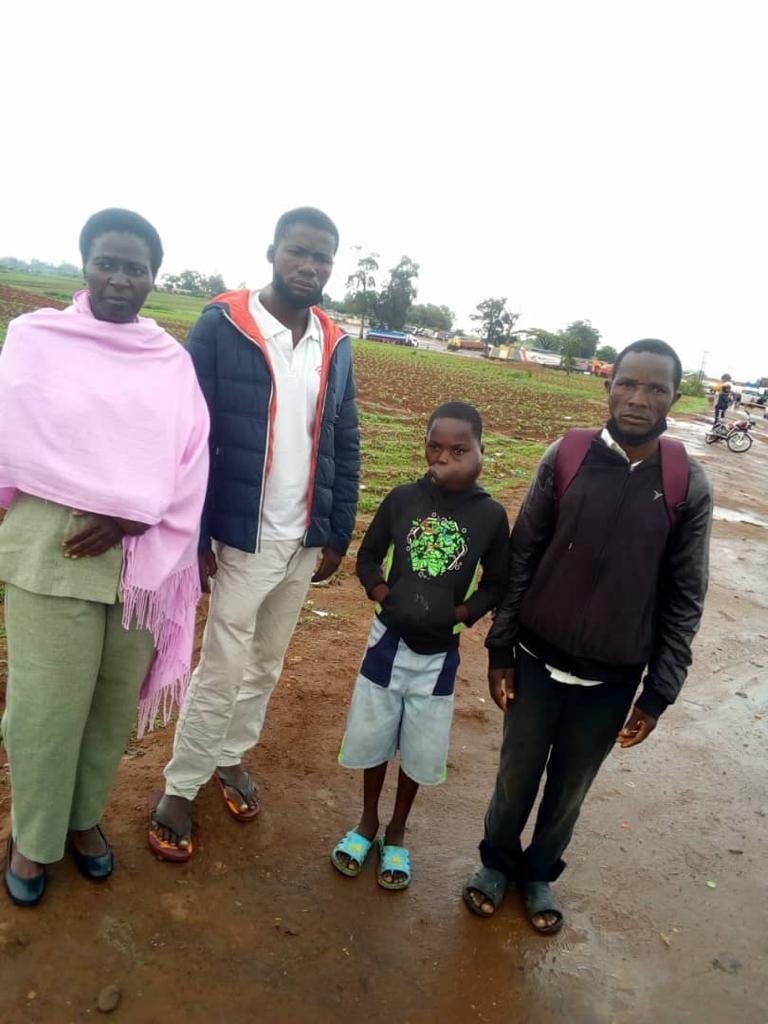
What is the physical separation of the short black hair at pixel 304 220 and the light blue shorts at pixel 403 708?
135 cm

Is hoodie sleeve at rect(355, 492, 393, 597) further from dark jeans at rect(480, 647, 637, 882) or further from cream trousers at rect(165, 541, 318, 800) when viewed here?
dark jeans at rect(480, 647, 637, 882)

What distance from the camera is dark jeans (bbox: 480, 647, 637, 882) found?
7.36 feet

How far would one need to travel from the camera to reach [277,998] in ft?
6.57

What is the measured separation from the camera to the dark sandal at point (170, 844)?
2410mm

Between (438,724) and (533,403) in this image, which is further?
(533,403)

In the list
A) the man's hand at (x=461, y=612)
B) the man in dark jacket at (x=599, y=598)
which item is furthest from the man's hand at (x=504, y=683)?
the man's hand at (x=461, y=612)

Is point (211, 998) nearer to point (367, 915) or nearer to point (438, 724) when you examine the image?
point (367, 915)

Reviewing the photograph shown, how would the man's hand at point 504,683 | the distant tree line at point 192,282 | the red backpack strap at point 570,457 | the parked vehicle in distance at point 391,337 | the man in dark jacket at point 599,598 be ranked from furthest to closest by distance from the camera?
1. the distant tree line at point 192,282
2. the parked vehicle in distance at point 391,337
3. the man's hand at point 504,683
4. the red backpack strap at point 570,457
5. the man in dark jacket at point 599,598

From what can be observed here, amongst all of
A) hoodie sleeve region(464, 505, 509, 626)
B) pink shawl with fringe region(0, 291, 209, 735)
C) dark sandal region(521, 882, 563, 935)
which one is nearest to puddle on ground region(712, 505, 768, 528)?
dark sandal region(521, 882, 563, 935)

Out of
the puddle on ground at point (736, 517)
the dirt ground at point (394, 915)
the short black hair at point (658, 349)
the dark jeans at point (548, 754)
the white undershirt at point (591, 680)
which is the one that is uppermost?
the short black hair at point (658, 349)

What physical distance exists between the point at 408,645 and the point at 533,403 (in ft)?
69.4

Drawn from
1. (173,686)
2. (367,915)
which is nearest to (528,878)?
(367,915)

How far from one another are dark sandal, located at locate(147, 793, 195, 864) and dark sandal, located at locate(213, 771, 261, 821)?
223mm

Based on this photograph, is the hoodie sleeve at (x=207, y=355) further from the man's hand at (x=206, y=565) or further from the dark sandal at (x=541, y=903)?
the dark sandal at (x=541, y=903)
